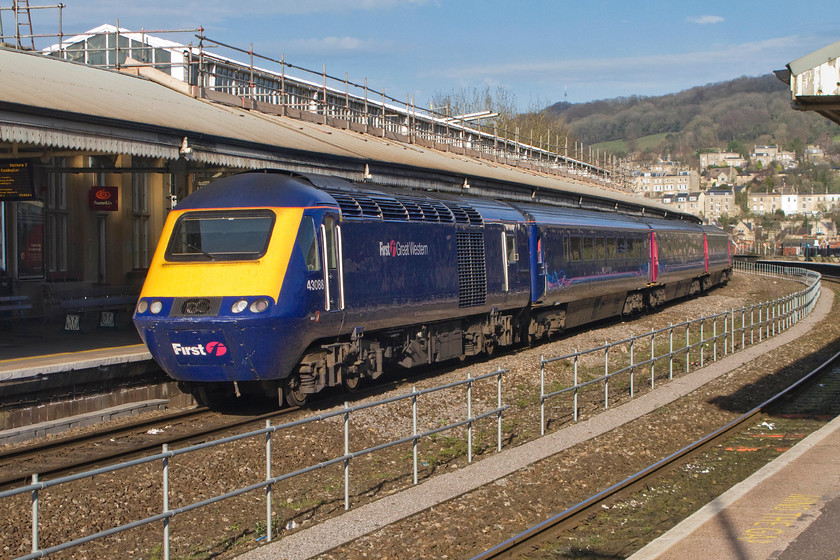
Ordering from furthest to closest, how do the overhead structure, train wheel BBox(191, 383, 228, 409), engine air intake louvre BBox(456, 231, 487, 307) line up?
1. engine air intake louvre BBox(456, 231, 487, 307)
2. train wheel BBox(191, 383, 228, 409)
3. the overhead structure

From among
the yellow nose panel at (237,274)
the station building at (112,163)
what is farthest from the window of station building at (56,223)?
the yellow nose panel at (237,274)

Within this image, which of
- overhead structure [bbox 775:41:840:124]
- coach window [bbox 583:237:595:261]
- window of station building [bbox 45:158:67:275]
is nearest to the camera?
overhead structure [bbox 775:41:840:124]

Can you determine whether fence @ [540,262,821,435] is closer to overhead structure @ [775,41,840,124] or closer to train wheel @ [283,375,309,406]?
train wheel @ [283,375,309,406]

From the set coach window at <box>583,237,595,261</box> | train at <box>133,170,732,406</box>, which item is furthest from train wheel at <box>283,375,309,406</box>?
coach window at <box>583,237,595,261</box>

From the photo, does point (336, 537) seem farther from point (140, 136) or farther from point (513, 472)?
point (140, 136)

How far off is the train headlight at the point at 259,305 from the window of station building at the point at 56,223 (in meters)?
10.9

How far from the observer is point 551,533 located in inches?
340

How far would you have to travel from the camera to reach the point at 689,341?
78.0 ft

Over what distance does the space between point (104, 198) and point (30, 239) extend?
1.94 metres

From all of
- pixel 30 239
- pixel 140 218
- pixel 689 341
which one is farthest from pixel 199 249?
pixel 689 341

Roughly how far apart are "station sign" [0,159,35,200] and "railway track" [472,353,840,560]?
11127 millimetres

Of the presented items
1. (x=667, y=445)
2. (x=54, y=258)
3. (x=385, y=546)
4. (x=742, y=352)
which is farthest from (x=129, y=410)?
(x=742, y=352)

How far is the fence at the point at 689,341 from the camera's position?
15.2 m

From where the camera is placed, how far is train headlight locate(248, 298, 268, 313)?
39.1 ft
